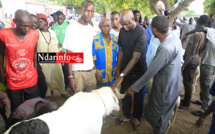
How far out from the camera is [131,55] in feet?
8.31

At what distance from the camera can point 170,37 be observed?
184cm

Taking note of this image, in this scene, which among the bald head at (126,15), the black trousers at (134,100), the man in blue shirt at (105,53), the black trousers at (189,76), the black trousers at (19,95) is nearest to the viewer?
the black trousers at (19,95)

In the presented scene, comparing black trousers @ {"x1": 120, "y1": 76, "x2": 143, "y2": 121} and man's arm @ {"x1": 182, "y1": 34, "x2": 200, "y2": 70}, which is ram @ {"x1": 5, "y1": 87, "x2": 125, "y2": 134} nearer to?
black trousers @ {"x1": 120, "y1": 76, "x2": 143, "y2": 121}

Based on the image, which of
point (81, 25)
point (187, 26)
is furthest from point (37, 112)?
point (187, 26)

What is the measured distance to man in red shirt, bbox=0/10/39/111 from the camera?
2.01 m

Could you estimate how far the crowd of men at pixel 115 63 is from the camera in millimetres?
1854

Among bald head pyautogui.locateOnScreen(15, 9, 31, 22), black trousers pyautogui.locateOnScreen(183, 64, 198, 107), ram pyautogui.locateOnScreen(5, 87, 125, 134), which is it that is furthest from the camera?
black trousers pyautogui.locateOnScreen(183, 64, 198, 107)

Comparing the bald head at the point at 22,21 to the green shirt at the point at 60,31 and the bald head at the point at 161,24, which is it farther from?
the green shirt at the point at 60,31

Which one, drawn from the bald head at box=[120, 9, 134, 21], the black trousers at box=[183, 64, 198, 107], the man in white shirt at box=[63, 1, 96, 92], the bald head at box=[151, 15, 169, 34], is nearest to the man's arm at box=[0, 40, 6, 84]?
the man in white shirt at box=[63, 1, 96, 92]

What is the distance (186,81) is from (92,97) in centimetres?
280

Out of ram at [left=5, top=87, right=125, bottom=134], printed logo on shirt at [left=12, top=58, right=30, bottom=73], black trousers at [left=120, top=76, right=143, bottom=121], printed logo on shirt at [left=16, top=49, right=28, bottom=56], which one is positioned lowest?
black trousers at [left=120, top=76, right=143, bottom=121]

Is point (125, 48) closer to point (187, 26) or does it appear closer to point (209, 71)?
point (209, 71)

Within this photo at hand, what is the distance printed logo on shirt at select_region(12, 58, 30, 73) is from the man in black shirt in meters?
1.44

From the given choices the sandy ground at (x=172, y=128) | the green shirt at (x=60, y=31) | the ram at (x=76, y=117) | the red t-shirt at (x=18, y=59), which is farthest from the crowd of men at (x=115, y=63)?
the green shirt at (x=60, y=31)
